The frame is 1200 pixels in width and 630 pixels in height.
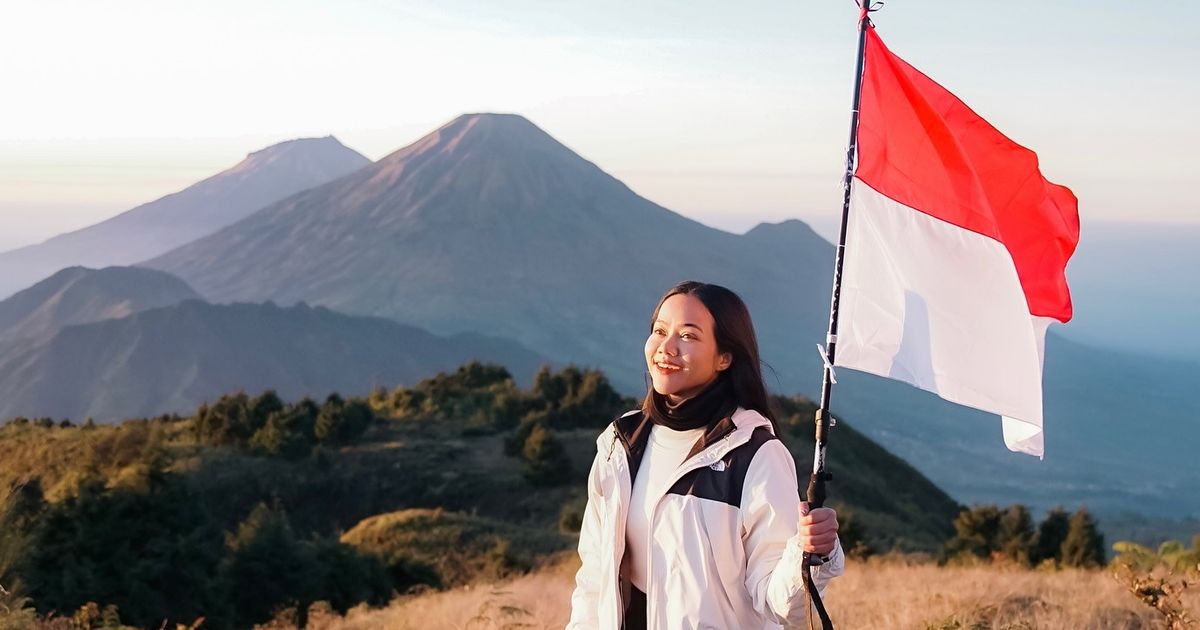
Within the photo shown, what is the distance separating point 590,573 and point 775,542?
78 centimetres

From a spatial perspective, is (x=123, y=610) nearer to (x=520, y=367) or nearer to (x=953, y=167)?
(x=953, y=167)

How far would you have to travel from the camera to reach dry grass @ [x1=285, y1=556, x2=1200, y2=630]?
795 cm

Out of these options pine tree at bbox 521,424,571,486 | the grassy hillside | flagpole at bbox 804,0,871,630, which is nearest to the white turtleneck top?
flagpole at bbox 804,0,871,630

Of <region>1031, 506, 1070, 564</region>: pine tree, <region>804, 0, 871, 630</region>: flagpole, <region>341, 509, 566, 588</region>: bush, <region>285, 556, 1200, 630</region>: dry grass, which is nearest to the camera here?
<region>804, 0, 871, 630</region>: flagpole

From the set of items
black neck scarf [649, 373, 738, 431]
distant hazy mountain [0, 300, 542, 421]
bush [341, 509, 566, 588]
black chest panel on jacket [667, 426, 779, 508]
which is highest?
black neck scarf [649, 373, 738, 431]

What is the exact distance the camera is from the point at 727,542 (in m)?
3.58

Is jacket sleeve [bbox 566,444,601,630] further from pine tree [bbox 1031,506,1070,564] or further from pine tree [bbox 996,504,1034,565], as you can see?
pine tree [bbox 1031,506,1070,564]

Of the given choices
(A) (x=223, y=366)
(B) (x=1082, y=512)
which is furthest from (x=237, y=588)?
(A) (x=223, y=366)

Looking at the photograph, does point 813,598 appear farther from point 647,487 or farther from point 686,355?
point 686,355

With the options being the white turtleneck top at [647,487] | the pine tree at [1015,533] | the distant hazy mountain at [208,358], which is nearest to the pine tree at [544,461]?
the pine tree at [1015,533]

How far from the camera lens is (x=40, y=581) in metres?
12.4

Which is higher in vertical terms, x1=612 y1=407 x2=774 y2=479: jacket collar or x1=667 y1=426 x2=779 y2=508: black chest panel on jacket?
x1=612 y1=407 x2=774 y2=479: jacket collar

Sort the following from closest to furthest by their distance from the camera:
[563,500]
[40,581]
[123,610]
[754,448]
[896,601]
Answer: [754,448] < [896,601] < [40,581] < [123,610] < [563,500]

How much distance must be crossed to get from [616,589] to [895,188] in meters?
1.96
